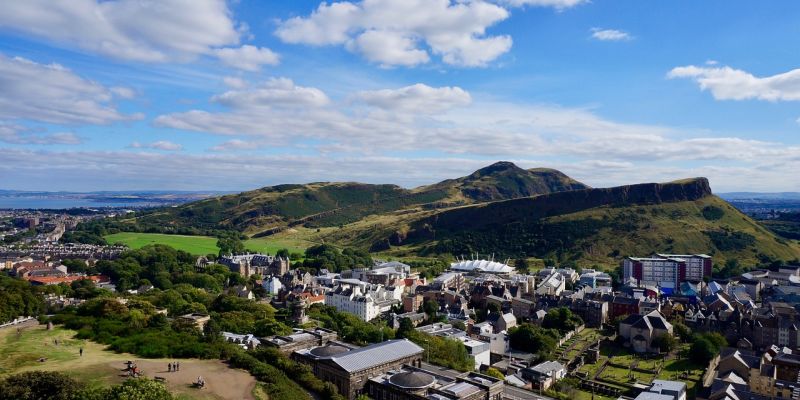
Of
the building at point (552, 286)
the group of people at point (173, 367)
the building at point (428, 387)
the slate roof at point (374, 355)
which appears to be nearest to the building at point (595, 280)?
the building at point (552, 286)

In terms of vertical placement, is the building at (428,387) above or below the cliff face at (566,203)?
below

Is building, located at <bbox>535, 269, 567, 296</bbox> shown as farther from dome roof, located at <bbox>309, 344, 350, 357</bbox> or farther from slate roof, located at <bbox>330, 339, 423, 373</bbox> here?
dome roof, located at <bbox>309, 344, 350, 357</bbox>

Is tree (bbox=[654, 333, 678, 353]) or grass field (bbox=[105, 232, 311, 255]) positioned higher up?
grass field (bbox=[105, 232, 311, 255])

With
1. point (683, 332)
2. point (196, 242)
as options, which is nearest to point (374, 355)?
point (683, 332)

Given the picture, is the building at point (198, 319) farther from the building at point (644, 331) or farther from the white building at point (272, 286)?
the building at point (644, 331)

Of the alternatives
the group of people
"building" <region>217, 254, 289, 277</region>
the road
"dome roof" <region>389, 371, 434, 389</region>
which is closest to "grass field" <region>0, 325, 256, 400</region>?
the group of people

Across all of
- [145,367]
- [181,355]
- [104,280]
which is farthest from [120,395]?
[104,280]
